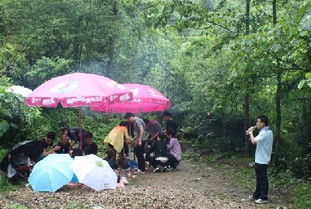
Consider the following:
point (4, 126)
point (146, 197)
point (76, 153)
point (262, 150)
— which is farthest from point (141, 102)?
point (146, 197)

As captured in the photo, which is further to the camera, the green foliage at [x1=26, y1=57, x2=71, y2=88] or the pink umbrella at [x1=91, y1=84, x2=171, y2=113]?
the green foliage at [x1=26, y1=57, x2=71, y2=88]

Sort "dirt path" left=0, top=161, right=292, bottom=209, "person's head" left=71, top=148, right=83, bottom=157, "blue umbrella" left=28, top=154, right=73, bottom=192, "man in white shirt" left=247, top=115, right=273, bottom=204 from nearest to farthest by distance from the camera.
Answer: "dirt path" left=0, top=161, right=292, bottom=209
"blue umbrella" left=28, top=154, right=73, bottom=192
"man in white shirt" left=247, top=115, right=273, bottom=204
"person's head" left=71, top=148, right=83, bottom=157

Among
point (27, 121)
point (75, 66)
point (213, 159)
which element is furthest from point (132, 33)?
point (27, 121)

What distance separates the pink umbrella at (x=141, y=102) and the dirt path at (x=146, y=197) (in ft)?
7.02

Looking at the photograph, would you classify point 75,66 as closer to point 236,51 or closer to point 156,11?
point 156,11

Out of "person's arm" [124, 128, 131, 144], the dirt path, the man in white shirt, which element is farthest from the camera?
"person's arm" [124, 128, 131, 144]

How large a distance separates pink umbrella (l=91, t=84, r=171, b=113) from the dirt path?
7.02 feet

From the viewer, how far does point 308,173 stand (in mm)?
9938

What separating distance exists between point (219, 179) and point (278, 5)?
5.49m

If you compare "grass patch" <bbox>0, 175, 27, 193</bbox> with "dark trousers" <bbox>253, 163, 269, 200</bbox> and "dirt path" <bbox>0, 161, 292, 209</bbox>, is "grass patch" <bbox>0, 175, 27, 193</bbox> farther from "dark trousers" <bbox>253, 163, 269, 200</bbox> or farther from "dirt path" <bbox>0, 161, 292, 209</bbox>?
"dark trousers" <bbox>253, 163, 269, 200</bbox>

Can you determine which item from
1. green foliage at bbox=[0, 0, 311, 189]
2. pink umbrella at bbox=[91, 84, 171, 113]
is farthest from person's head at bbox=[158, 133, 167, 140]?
green foliage at bbox=[0, 0, 311, 189]

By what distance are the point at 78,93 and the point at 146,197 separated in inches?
99.4

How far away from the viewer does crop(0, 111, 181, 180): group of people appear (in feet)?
29.0

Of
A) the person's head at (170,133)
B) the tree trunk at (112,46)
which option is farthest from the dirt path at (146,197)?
the tree trunk at (112,46)
